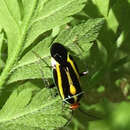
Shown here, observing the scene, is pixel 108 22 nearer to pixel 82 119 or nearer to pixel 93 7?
pixel 93 7

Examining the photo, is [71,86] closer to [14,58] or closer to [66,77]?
[66,77]

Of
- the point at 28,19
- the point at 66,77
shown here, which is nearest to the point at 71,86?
the point at 66,77

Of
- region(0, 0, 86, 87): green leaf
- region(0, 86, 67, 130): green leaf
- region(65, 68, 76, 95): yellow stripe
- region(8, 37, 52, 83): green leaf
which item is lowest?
region(65, 68, 76, 95): yellow stripe

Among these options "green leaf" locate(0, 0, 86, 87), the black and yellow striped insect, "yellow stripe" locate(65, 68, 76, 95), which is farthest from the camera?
"yellow stripe" locate(65, 68, 76, 95)

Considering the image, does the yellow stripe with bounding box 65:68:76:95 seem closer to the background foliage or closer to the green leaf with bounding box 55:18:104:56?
the background foliage

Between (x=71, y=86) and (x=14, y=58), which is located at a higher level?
(x=14, y=58)

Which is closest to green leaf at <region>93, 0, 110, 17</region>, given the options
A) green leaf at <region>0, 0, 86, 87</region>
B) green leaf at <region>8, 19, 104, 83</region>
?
green leaf at <region>8, 19, 104, 83</region>
